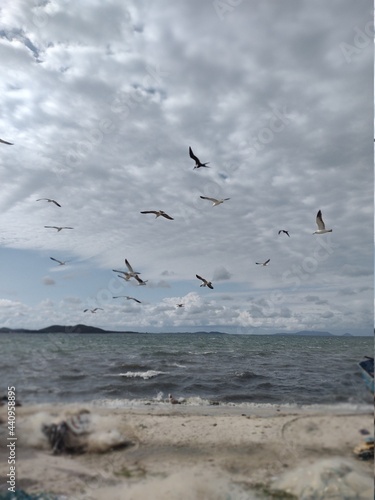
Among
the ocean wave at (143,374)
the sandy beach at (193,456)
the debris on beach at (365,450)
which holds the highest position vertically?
the debris on beach at (365,450)

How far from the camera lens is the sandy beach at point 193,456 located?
9.34m

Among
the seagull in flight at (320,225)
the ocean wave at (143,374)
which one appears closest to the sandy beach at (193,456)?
the seagull in flight at (320,225)

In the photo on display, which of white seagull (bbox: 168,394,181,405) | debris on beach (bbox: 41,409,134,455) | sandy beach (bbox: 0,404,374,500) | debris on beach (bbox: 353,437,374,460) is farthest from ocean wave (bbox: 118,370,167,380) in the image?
debris on beach (bbox: 353,437,374,460)

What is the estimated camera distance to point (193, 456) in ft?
37.9

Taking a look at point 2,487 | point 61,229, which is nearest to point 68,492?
point 2,487

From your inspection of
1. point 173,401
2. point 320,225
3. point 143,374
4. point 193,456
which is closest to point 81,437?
point 193,456

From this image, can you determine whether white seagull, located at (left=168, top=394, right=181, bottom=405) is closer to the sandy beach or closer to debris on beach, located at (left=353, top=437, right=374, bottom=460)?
the sandy beach

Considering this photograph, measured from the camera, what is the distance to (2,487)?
966 cm

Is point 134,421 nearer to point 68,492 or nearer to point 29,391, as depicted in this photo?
point 68,492

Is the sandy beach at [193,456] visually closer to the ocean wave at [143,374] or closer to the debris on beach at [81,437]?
the debris on beach at [81,437]

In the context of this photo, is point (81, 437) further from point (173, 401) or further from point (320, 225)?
point (320, 225)

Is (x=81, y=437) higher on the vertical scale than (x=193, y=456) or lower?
higher

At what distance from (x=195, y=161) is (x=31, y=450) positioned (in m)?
11.7

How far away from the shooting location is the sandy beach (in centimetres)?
934
